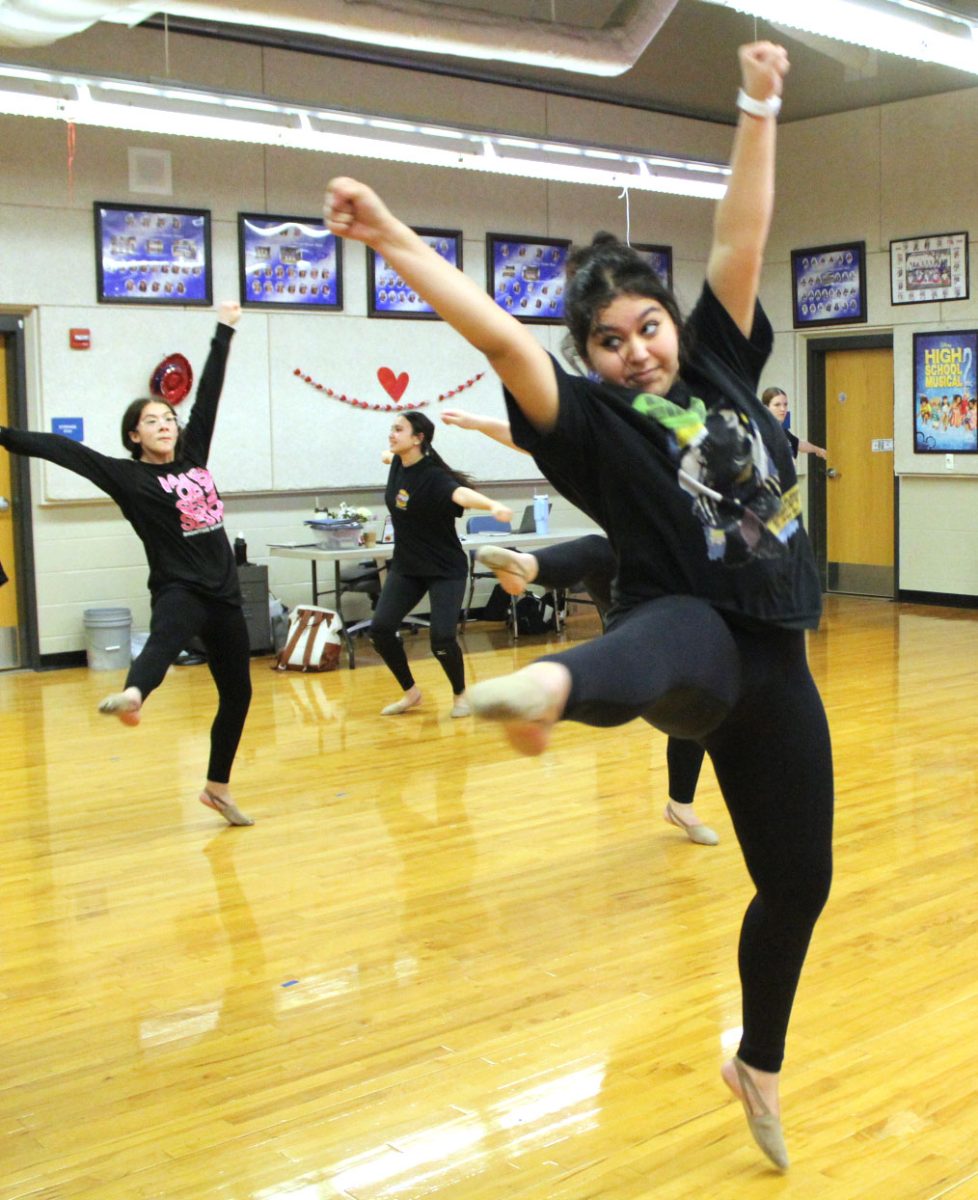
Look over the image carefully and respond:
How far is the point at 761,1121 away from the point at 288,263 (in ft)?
26.8

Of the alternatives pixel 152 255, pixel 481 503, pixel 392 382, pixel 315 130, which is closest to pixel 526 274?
pixel 392 382

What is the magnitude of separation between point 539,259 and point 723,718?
9.34 m

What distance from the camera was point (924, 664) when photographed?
8.18 metres

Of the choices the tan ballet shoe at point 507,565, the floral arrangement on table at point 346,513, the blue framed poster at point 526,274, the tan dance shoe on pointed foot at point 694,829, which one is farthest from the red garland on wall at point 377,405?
the tan ballet shoe at point 507,565

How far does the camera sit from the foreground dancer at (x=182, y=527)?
4.65 metres

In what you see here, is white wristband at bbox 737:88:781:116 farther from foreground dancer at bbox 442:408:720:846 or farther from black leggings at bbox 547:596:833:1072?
black leggings at bbox 547:596:833:1072

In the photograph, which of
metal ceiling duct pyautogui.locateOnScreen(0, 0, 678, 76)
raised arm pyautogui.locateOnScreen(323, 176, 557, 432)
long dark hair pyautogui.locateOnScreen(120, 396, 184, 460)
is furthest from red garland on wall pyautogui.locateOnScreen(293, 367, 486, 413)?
raised arm pyautogui.locateOnScreen(323, 176, 557, 432)

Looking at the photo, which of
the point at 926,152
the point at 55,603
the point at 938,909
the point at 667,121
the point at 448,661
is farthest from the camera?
the point at 667,121

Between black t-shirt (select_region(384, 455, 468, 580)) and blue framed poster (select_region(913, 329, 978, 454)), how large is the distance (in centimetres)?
544

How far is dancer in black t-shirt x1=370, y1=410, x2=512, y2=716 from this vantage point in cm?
689

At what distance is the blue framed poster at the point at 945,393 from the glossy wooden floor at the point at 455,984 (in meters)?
5.28

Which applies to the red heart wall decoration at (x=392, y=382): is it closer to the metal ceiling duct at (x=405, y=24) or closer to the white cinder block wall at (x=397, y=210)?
the white cinder block wall at (x=397, y=210)

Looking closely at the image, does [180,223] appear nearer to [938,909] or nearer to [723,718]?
[938,909]

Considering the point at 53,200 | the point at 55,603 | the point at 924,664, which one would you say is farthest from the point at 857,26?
the point at 55,603
